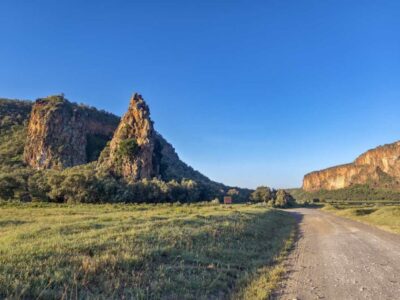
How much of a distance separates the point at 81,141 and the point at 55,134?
336 inches

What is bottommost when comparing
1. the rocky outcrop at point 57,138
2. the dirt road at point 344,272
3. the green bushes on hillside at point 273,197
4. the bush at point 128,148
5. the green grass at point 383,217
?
the dirt road at point 344,272

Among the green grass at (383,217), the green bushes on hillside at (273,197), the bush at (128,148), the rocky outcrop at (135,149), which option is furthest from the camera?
the green bushes on hillside at (273,197)

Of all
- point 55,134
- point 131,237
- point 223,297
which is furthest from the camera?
point 55,134

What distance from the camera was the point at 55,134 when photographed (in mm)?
109625

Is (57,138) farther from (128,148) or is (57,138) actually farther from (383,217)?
(383,217)

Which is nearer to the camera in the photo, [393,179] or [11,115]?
[11,115]

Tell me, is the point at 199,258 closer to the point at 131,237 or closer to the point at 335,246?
the point at 131,237

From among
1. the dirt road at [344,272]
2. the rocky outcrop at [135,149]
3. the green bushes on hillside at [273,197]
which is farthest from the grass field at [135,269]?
the green bushes on hillside at [273,197]

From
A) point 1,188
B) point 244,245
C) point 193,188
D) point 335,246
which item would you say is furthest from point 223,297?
point 193,188

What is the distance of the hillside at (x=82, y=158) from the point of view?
208 feet

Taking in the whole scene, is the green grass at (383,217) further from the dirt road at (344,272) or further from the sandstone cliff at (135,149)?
the sandstone cliff at (135,149)

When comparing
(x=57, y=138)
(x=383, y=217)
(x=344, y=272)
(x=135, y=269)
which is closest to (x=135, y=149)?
(x=57, y=138)

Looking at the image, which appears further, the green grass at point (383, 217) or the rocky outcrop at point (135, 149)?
the rocky outcrop at point (135, 149)

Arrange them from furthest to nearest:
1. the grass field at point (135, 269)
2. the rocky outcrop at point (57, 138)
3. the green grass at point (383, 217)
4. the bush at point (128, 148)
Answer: the rocky outcrop at point (57, 138)
the bush at point (128, 148)
the green grass at point (383, 217)
the grass field at point (135, 269)
